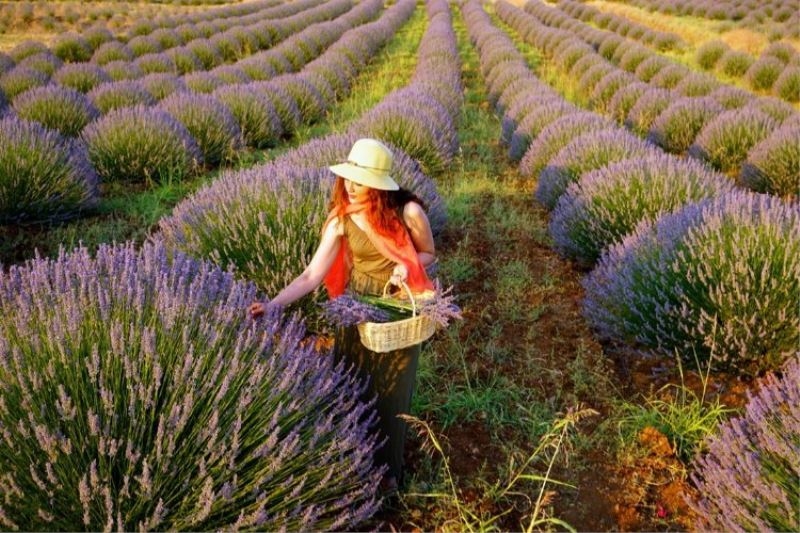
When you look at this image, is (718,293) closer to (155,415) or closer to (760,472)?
(760,472)

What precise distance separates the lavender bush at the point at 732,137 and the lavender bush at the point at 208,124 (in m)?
5.53

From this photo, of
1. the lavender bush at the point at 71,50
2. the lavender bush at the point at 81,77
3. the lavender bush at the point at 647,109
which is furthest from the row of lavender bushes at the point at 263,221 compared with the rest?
the lavender bush at the point at 71,50

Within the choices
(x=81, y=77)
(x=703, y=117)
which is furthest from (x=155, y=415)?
(x=81, y=77)

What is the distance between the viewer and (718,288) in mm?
3045

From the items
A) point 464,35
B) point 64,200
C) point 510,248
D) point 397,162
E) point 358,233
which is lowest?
point 464,35

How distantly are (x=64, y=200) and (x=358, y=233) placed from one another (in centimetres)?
390

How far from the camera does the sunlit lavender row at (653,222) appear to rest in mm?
3117

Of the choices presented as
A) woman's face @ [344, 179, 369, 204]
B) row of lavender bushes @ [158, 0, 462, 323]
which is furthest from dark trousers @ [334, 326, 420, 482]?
row of lavender bushes @ [158, 0, 462, 323]

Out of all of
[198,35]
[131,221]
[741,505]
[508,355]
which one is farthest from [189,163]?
[198,35]

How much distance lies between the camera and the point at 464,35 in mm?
23484

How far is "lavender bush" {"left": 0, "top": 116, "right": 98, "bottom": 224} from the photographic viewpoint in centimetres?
498

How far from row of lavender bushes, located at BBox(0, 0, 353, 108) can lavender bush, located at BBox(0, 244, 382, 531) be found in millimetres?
6772

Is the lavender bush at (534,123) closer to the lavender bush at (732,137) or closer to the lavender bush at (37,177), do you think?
the lavender bush at (732,137)

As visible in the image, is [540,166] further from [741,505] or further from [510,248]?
[741,505]
